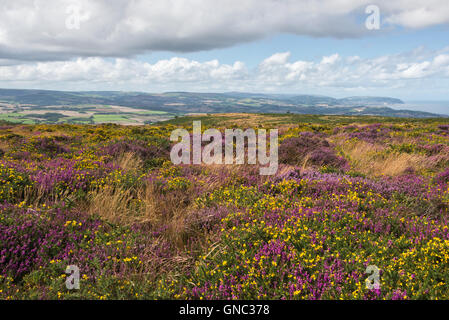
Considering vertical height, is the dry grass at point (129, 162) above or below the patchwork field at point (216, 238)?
above

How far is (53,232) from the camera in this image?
4.21 m

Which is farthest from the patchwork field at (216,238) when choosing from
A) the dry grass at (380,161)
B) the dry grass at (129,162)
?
the dry grass at (380,161)

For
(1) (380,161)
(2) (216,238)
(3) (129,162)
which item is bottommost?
(2) (216,238)

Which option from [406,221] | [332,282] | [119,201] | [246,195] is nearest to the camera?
[332,282]

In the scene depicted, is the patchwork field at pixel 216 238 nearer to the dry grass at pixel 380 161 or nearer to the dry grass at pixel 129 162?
the dry grass at pixel 129 162

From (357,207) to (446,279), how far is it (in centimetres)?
212

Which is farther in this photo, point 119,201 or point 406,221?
point 119,201

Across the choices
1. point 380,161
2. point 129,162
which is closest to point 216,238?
point 129,162

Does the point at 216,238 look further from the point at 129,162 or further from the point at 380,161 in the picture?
the point at 380,161

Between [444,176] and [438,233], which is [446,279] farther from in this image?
[444,176]

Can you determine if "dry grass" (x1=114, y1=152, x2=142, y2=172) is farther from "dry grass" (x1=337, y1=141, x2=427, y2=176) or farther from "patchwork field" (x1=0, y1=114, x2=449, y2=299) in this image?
"dry grass" (x1=337, y1=141, x2=427, y2=176)

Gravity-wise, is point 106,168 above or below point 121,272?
above

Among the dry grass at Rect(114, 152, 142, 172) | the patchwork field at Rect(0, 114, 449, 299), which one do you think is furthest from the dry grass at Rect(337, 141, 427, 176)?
the dry grass at Rect(114, 152, 142, 172)

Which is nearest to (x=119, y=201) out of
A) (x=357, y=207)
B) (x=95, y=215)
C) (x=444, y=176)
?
(x=95, y=215)
